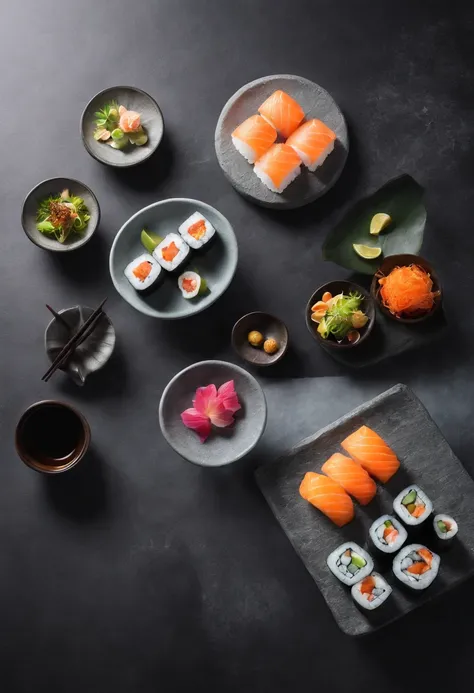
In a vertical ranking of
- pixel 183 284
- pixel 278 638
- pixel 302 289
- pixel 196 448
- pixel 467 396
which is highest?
pixel 183 284

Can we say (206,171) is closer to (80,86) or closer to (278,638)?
(80,86)

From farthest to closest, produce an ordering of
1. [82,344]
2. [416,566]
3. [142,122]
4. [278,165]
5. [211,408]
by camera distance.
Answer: [142,122] → [82,344] → [278,165] → [211,408] → [416,566]

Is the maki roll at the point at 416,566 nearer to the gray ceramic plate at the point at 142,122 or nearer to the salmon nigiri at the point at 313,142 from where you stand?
the salmon nigiri at the point at 313,142

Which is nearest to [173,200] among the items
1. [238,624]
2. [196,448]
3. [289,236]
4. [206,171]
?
[206,171]

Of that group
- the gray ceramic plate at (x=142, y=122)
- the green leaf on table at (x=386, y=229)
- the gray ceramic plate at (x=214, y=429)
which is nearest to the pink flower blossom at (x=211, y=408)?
the gray ceramic plate at (x=214, y=429)

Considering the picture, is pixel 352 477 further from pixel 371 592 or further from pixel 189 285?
pixel 189 285

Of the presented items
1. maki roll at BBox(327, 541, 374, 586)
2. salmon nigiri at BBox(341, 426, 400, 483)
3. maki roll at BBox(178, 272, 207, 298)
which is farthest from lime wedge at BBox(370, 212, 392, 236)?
maki roll at BBox(327, 541, 374, 586)

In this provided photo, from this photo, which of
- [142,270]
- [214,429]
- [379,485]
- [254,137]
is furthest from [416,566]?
[254,137]
